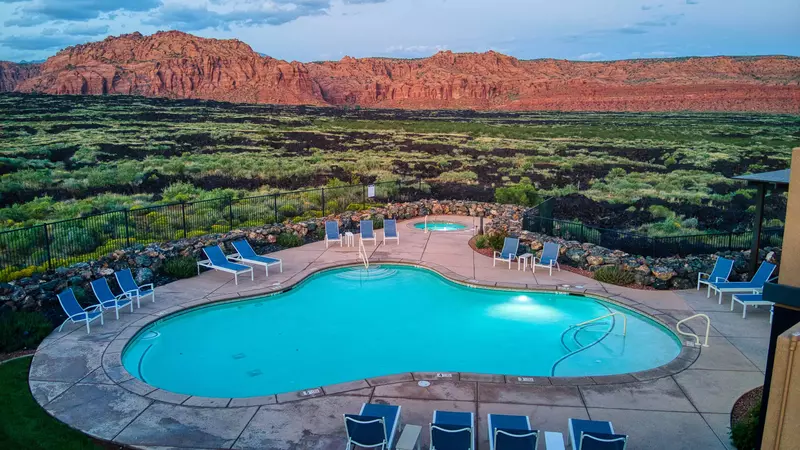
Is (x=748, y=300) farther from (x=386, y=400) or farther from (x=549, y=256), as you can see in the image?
(x=386, y=400)

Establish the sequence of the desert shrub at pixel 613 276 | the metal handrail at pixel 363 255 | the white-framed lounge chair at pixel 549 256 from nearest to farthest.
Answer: the desert shrub at pixel 613 276, the white-framed lounge chair at pixel 549 256, the metal handrail at pixel 363 255

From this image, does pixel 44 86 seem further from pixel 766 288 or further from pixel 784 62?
pixel 784 62

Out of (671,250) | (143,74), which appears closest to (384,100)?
(143,74)

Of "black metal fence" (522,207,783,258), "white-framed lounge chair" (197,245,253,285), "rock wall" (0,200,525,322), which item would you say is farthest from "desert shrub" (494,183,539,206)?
"white-framed lounge chair" (197,245,253,285)

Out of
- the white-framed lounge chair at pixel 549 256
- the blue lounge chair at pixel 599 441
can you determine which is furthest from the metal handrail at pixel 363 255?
the blue lounge chair at pixel 599 441

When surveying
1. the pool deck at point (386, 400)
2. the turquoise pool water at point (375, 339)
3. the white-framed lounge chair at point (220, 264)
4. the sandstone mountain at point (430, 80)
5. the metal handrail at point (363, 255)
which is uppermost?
the sandstone mountain at point (430, 80)

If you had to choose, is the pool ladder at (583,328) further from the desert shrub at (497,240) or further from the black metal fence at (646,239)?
the desert shrub at (497,240)

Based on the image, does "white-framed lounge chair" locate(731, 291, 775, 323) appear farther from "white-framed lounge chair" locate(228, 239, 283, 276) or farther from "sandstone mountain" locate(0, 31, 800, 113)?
"sandstone mountain" locate(0, 31, 800, 113)
